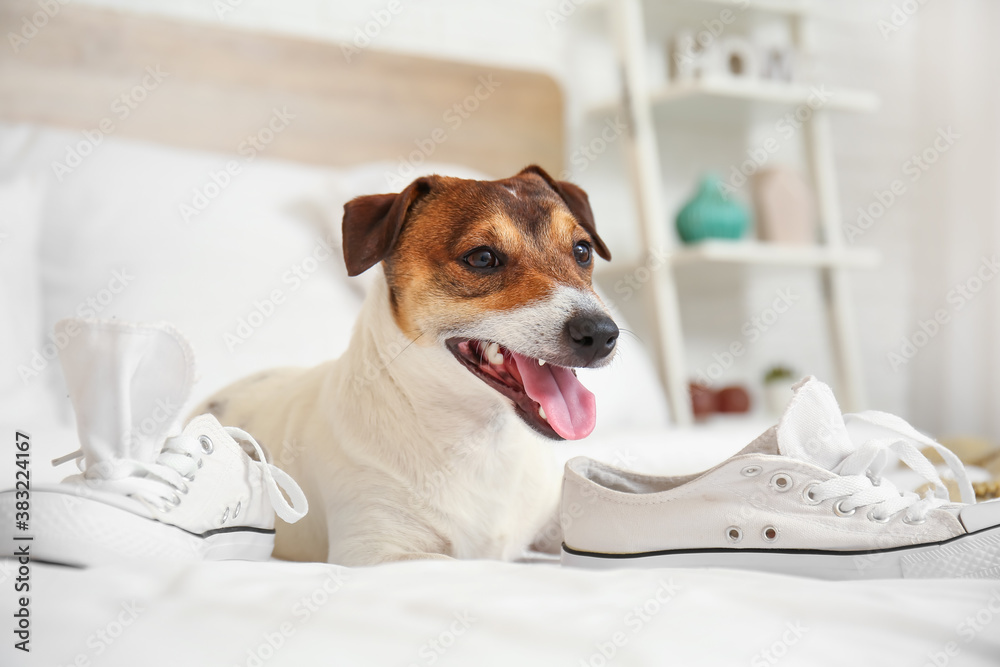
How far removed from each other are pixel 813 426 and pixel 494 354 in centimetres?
41

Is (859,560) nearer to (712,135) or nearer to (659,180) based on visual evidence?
(659,180)

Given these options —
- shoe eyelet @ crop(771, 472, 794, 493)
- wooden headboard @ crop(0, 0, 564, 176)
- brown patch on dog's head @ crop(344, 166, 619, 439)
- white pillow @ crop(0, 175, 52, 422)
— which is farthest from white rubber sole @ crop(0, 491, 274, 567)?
wooden headboard @ crop(0, 0, 564, 176)

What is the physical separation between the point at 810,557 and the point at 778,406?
2.27 metres

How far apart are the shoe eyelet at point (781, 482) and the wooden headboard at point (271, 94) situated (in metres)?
2.17

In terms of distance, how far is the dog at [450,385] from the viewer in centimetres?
103

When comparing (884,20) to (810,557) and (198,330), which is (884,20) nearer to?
(198,330)

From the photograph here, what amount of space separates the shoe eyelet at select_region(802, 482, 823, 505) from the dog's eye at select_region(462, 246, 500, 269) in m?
0.50

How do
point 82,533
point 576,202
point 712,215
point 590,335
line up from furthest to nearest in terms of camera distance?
point 712,215 < point 576,202 < point 590,335 < point 82,533

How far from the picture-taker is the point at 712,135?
135 inches

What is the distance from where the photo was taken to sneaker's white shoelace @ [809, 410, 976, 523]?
823 millimetres

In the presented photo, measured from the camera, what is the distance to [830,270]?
314 cm

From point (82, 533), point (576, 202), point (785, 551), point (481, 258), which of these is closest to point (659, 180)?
point (576, 202)

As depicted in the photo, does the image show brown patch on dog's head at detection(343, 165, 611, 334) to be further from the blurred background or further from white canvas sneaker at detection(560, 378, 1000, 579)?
the blurred background

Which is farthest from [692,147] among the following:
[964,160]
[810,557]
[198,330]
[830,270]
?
[810,557]
